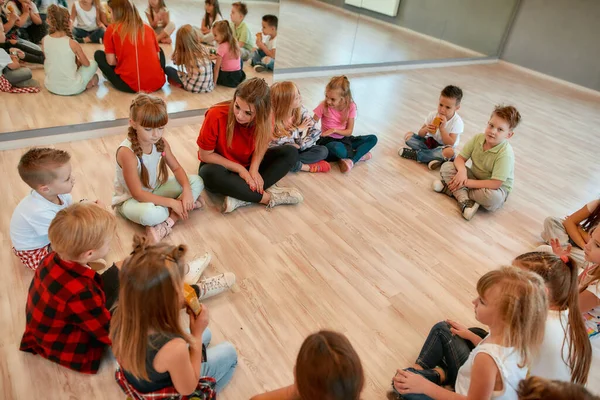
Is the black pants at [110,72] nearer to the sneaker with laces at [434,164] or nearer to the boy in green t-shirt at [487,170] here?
the sneaker with laces at [434,164]

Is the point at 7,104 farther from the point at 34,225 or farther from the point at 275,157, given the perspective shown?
the point at 275,157

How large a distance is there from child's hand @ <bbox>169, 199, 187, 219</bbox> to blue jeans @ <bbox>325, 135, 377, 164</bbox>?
1.21m

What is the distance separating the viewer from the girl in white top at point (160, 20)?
3.10 m

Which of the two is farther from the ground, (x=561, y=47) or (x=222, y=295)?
(x=561, y=47)

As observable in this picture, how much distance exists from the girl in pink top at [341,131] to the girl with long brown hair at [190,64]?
125 cm

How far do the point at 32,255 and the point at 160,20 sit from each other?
2.32 meters

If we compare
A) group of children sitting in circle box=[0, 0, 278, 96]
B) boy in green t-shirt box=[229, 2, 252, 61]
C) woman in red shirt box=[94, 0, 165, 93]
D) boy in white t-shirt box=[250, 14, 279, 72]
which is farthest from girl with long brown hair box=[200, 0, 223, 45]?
boy in white t-shirt box=[250, 14, 279, 72]

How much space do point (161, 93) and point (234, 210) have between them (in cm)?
177

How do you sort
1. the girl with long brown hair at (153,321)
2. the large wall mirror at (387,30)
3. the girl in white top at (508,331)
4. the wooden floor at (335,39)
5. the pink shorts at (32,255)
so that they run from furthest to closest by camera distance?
the large wall mirror at (387,30) → the wooden floor at (335,39) → the pink shorts at (32,255) → the girl in white top at (508,331) → the girl with long brown hair at (153,321)

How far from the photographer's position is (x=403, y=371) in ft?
4.68

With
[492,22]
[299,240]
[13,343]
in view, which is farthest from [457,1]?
[13,343]

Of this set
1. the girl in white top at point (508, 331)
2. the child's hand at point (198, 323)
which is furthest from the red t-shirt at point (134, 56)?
the girl in white top at point (508, 331)

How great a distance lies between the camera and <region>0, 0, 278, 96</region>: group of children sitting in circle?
2965mm

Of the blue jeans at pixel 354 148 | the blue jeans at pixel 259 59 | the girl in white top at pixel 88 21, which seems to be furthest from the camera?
the blue jeans at pixel 259 59
